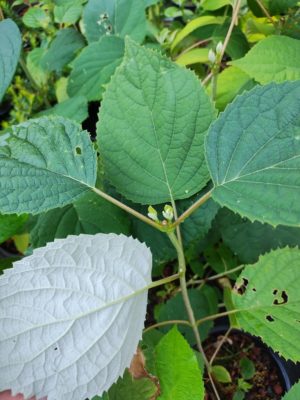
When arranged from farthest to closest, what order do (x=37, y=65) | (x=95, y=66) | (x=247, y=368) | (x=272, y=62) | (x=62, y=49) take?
(x=37, y=65), (x=62, y=49), (x=95, y=66), (x=247, y=368), (x=272, y=62)

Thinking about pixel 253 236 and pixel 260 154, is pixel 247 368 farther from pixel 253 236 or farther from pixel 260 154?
pixel 260 154

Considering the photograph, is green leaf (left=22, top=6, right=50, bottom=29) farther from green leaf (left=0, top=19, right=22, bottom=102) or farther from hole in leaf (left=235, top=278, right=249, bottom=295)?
hole in leaf (left=235, top=278, right=249, bottom=295)

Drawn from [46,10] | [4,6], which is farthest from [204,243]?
[4,6]

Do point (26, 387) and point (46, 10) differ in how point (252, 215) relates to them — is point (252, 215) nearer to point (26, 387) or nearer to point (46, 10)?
point (26, 387)

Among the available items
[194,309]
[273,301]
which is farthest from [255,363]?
[273,301]

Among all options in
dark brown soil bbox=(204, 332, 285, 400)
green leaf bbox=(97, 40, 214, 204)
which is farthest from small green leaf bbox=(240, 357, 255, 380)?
green leaf bbox=(97, 40, 214, 204)
